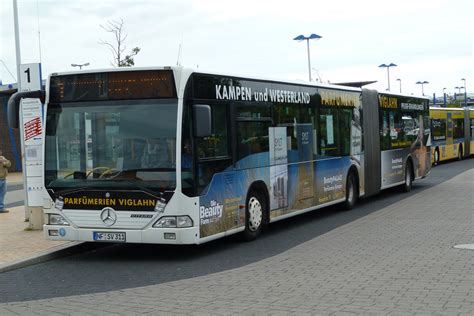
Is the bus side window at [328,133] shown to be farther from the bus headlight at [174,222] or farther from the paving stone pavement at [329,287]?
the bus headlight at [174,222]

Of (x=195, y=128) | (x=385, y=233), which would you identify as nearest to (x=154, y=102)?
(x=195, y=128)

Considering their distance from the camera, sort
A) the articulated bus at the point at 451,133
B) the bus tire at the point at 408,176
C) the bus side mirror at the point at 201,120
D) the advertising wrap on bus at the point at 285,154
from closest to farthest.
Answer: the bus side mirror at the point at 201,120
the advertising wrap on bus at the point at 285,154
the bus tire at the point at 408,176
the articulated bus at the point at 451,133

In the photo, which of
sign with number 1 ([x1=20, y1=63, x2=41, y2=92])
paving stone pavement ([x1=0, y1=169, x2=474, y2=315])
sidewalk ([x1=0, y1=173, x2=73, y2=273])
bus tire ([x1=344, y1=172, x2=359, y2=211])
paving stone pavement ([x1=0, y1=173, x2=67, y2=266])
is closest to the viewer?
paving stone pavement ([x1=0, y1=169, x2=474, y2=315])

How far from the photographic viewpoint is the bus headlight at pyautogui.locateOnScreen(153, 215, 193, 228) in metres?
9.39

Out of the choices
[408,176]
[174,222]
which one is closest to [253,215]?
[174,222]

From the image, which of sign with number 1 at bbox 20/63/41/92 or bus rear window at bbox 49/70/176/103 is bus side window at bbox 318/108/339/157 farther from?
sign with number 1 at bbox 20/63/41/92

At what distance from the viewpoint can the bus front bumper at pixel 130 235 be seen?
939 cm

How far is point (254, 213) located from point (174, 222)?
2.22 metres

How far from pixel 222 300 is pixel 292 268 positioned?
1978mm

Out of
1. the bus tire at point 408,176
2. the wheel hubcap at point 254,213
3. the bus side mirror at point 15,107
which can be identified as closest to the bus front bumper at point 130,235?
the bus side mirror at point 15,107

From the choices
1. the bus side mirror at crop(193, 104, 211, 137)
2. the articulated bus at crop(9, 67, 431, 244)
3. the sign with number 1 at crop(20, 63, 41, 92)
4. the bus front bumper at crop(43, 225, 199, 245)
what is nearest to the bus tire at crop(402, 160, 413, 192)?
the articulated bus at crop(9, 67, 431, 244)

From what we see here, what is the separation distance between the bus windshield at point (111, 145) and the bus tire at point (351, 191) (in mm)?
7330

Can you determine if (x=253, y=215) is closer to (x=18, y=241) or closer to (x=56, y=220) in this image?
(x=56, y=220)

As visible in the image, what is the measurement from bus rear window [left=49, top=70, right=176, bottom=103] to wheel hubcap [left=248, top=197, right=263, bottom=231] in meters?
2.63
